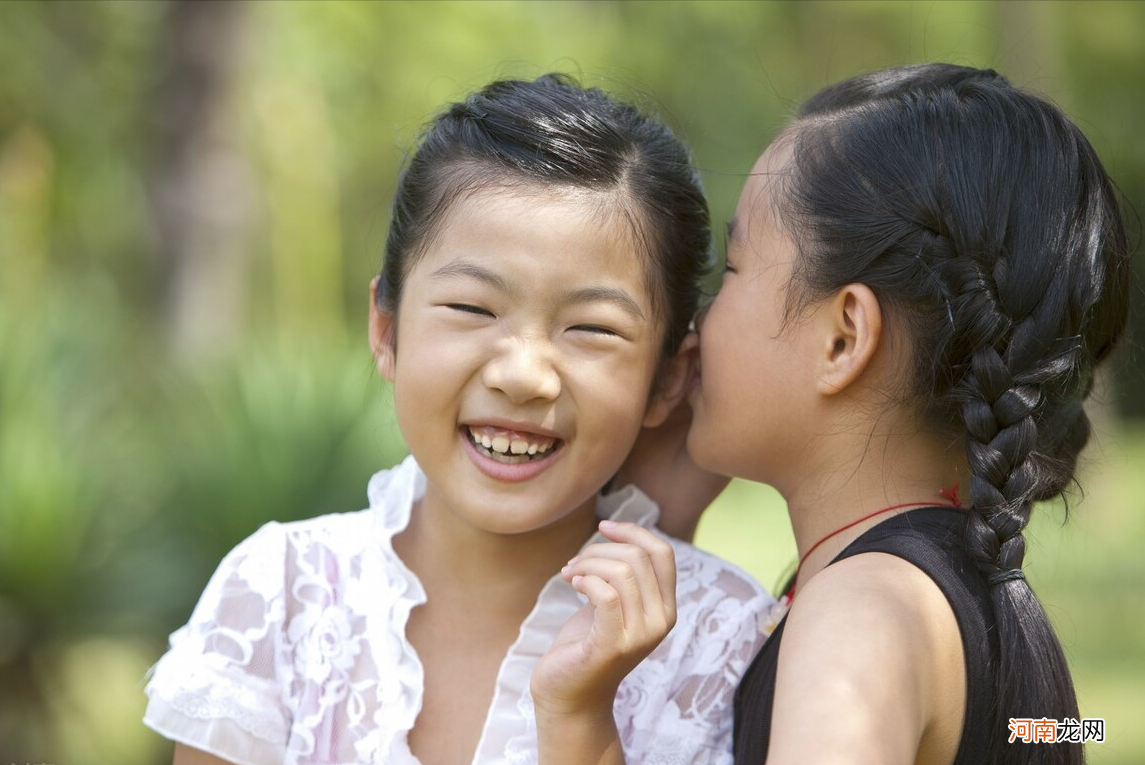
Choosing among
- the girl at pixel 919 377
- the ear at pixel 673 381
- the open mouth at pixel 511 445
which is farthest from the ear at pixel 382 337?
the girl at pixel 919 377

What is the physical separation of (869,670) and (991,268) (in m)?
0.72

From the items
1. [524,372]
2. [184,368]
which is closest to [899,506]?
[524,372]

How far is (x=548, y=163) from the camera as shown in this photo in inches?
93.7

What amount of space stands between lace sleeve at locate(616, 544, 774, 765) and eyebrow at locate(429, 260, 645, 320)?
570mm

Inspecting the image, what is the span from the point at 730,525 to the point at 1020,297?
7081 millimetres

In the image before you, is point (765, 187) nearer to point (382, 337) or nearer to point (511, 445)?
point (511, 445)

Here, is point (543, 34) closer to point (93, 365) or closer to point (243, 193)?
point (243, 193)

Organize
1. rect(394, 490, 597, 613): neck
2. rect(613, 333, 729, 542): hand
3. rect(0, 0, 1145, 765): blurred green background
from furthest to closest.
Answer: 1. rect(0, 0, 1145, 765): blurred green background
2. rect(613, 333, 729, 542): hand
3. rect(394, 490, 597, 613): neck

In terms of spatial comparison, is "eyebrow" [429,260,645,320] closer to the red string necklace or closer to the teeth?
the teeth

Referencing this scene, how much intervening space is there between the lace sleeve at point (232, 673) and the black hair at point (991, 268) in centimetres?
117

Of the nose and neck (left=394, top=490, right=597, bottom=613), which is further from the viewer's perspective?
neck (left=394, top=490, right=597, bottom=613)

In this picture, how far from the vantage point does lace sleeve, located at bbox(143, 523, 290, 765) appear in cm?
235

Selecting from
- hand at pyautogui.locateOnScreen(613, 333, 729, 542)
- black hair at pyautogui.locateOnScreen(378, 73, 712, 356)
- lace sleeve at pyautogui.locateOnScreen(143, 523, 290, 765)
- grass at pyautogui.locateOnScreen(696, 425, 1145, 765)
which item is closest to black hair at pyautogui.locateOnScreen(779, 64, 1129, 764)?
black hair at pyautogui.locateOnScreen(378, 73, 712, 356)

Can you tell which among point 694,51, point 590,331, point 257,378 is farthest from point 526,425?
point 694,51
